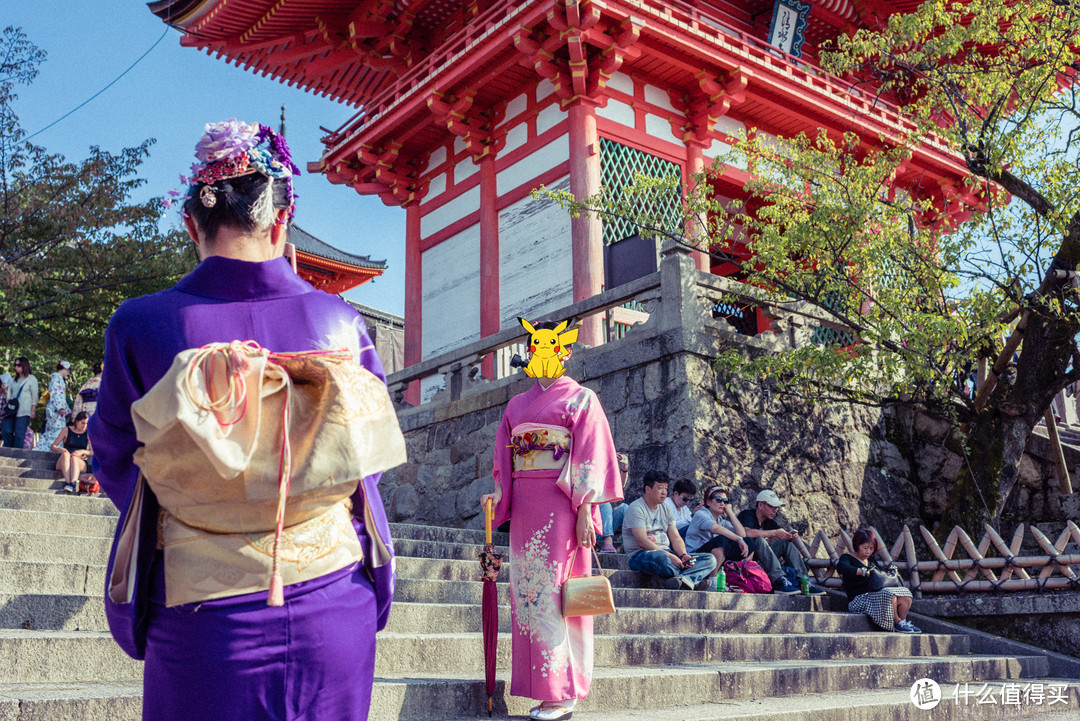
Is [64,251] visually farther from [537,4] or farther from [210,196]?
[210,196]

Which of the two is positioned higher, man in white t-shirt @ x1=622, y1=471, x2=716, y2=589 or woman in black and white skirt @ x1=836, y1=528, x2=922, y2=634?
man in white t-shirt @ x1=622, y1=471, x2=716, y2=589

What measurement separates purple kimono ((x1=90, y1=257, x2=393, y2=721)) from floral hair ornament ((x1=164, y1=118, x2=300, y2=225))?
14 centimetres

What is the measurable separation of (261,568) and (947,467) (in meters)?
9.54

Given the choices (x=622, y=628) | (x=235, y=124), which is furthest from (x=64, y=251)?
(x=235, y=124)

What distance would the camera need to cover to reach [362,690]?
1753mm

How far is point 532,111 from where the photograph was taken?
12.3 metres

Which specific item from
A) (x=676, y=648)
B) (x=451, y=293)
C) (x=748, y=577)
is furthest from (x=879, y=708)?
(x=451, y=293)

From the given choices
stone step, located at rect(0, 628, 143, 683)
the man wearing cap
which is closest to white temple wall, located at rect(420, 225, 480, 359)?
the man wearing cap

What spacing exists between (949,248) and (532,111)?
5.98m

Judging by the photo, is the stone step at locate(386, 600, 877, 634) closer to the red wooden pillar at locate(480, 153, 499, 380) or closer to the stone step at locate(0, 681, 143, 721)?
the stone step at locate(0, 681, 143, 721)

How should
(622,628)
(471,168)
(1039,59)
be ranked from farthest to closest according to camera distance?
(471,168), (1039,59), (622,628)

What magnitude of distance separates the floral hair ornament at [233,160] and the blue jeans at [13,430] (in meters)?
10.5

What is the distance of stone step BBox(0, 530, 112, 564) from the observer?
15.4 feet
